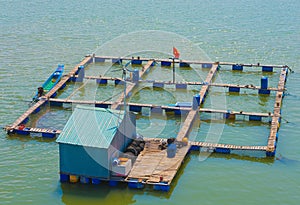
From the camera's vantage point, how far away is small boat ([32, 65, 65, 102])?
4244 centimetres

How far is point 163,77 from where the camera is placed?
156 feet

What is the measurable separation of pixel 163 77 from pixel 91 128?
59.4ft

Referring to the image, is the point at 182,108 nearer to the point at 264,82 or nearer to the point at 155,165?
the point at 264,82

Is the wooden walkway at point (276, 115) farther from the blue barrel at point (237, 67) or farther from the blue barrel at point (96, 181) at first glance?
the blue barrel at point (96, 181)

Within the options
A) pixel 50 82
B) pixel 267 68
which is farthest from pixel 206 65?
pixel 50 82

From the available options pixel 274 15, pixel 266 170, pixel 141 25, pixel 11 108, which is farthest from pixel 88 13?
pixel 266 170

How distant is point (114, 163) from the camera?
99.6 ft

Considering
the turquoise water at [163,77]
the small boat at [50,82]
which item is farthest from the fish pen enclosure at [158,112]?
the small boat at [50,82]

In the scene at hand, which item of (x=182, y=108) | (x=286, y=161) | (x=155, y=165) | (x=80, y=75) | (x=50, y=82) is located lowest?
(x=286, y=161)

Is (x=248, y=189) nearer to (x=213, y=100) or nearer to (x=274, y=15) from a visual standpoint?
(x=213, y=100)

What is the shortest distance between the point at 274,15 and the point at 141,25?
55.6 ft

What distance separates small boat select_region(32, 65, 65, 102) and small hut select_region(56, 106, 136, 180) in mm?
11826

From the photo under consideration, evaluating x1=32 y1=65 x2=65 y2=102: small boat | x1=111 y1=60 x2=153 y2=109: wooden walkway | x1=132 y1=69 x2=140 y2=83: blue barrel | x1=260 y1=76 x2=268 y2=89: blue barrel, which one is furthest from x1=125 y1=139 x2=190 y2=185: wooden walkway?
x1=260 y1=76 x2=268 y2=89: blue barrel

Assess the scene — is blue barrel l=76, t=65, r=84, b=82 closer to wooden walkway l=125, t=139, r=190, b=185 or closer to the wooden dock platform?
the wooden dock platform
